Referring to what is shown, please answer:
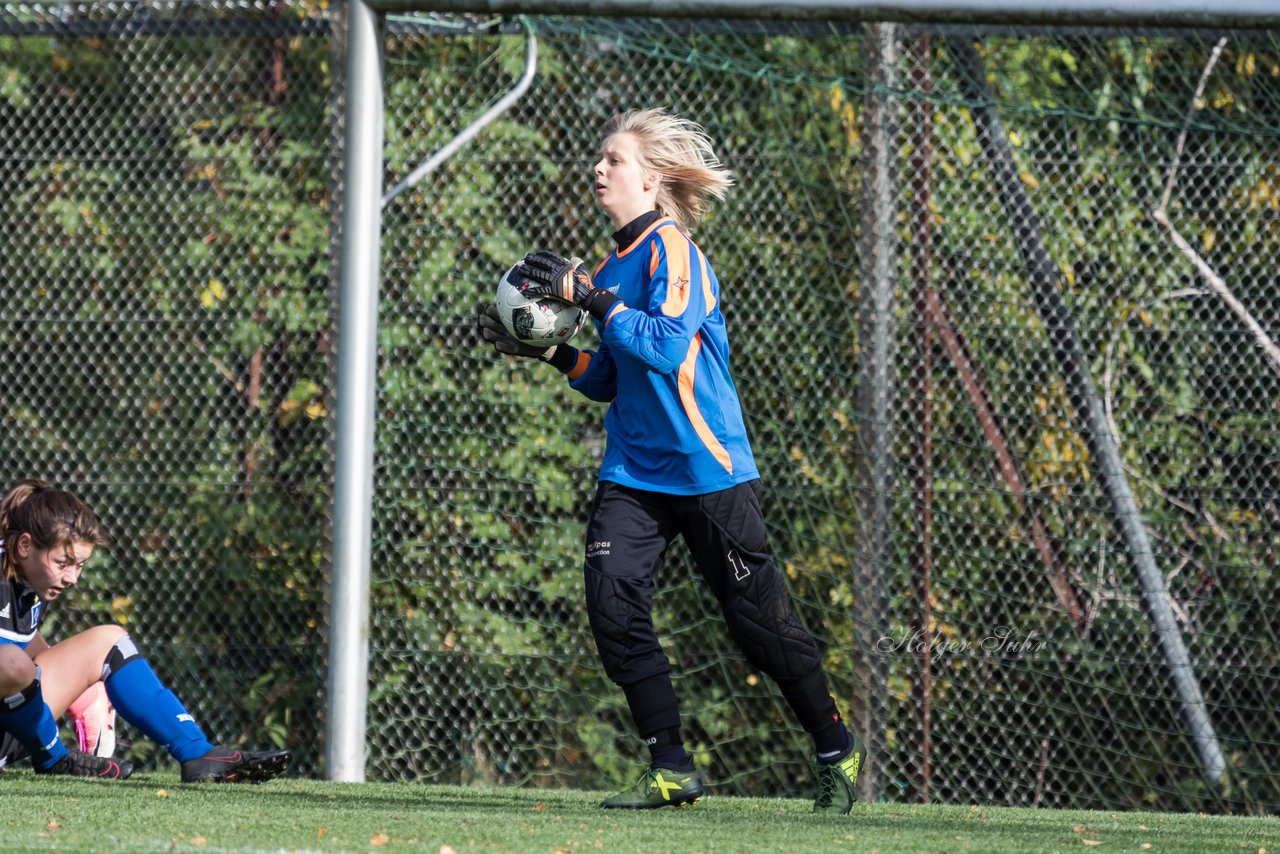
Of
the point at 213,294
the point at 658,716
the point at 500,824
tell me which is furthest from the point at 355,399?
the point at 500,824

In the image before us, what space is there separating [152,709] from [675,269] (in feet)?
6.20

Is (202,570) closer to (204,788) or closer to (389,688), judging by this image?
(389,688)

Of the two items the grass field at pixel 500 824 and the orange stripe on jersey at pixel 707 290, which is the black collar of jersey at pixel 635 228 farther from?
the grass field at pixel 500 824

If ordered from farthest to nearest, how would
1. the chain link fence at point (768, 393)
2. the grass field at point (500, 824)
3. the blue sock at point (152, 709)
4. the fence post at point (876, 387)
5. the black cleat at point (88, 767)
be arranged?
the chain link fence at point (768, 393) < the fence post at point (876, 387) < the black cleat at point (88, 767) < the blue sock at point (152, 709) < the grass field at point (500, 824)

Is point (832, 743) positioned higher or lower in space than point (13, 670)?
lower

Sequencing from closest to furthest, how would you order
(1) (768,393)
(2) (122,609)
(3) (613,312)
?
(3) (613,312) → (1) (768,393) → (2) (122,609)

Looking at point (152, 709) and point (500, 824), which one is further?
point (152, 709)

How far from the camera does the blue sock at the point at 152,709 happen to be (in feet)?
13.4

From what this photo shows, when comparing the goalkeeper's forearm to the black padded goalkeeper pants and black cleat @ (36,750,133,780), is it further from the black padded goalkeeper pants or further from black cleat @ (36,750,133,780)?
black cleat @ (36,750,133,780)

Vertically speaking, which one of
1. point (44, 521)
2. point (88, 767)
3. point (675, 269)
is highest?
point (675, 269)

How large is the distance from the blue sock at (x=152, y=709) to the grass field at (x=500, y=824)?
117 mm

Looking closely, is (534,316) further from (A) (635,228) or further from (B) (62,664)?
(B) (62,664)

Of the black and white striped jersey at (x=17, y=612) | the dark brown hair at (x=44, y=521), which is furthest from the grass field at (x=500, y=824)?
the dark brown hair at (x=44, y=521)

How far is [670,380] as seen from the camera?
3736 mm
